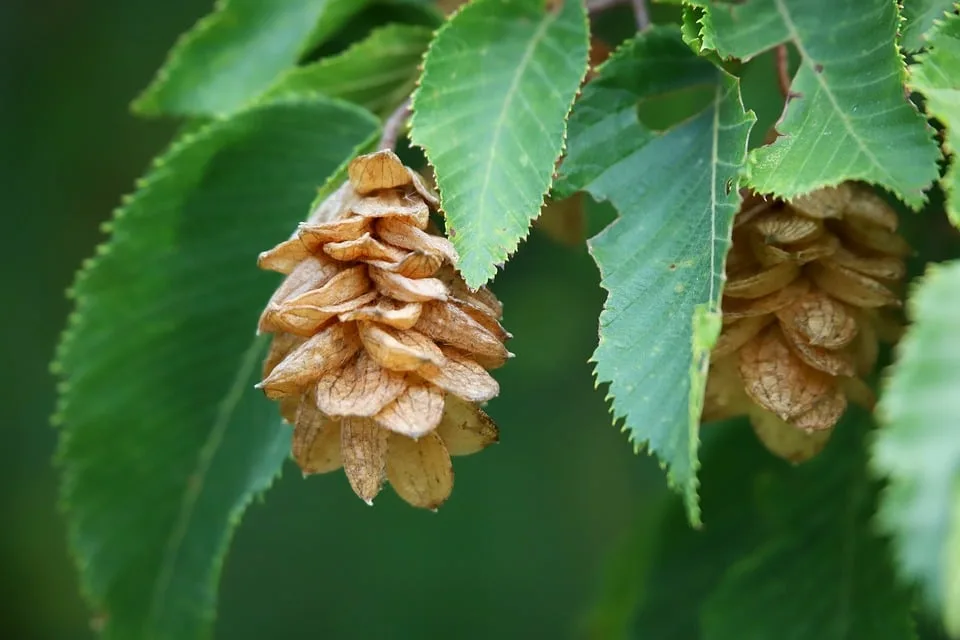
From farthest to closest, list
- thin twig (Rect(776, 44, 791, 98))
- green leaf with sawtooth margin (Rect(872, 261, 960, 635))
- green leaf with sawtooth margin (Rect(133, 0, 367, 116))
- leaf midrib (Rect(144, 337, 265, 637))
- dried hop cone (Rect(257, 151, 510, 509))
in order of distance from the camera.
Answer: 1. green leaf with sawtooth margin (Rect(133, 0, 367, 116))
2. leaf midrib (Rect(144, 337, 265, 637))
3. thin twig (Rect(776, 44, 791, 98))
4. dried hop cone (Rect(257, 151, 510, 509))
5. green leaf with sawtooth margin (Rect(872, 261, 960, 635))

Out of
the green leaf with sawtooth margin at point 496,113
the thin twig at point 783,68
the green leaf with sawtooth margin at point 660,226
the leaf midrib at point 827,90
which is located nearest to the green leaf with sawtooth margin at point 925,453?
the green leaf with sawtooth margin at point 660,226

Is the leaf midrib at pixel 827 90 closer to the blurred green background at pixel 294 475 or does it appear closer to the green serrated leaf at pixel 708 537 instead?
the green serrated leaf at pixel 708 537

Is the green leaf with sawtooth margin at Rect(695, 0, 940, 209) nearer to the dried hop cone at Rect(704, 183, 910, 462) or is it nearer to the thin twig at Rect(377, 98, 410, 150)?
the dried hop cone at Rect(704, 183, 910, 462)

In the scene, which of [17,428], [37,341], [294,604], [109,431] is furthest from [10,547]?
[109,431]

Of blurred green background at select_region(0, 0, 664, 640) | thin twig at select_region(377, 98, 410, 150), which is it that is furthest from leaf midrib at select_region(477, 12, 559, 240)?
blurred green background at select_region(0, 0, 664, 640)

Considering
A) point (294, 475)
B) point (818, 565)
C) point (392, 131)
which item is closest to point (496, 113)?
point (392, 131)

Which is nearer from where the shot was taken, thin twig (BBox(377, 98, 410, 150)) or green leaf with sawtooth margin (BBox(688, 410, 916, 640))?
thin twig (BBox(377, 98, 410, 150))
